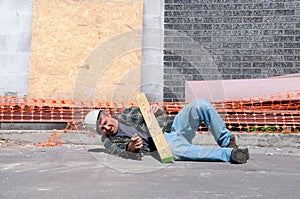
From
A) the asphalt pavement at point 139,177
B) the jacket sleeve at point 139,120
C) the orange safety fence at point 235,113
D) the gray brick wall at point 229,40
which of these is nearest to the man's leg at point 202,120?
the jacket sleeve at point 139,120

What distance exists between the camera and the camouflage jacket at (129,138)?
5.30m

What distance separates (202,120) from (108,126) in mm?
1013

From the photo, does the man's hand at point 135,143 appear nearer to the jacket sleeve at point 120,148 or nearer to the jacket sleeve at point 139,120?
the jacket sleeve at point 120,148

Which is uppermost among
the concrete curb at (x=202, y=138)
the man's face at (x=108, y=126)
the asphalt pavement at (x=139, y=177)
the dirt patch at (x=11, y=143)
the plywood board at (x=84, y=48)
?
the plywood board at (x=84, y=48)

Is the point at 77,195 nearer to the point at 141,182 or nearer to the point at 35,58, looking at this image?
the point at 141,182

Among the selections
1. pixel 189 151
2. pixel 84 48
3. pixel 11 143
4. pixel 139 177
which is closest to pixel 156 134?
pixel 189 151

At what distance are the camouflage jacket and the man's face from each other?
0.26 ft

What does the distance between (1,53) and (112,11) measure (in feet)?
8.42

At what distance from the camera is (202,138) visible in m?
7.25

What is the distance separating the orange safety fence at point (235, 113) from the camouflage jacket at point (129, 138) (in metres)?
2.05

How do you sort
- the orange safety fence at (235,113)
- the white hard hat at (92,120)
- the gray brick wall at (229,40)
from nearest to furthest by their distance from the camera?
the white hard hat at (92,120) < the orange safety fence at (235,113) < the gray brick wall at (229,40)

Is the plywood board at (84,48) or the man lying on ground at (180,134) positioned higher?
the plywood board at (84,48)

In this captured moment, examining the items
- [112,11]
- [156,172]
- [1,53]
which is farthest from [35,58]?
[156,172]

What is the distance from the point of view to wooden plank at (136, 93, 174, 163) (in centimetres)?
512
